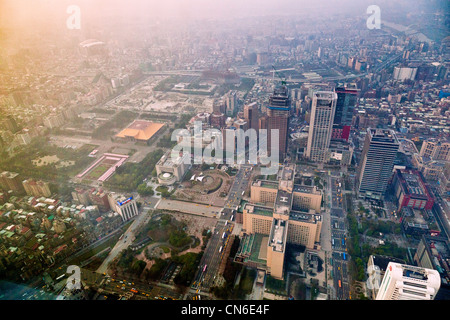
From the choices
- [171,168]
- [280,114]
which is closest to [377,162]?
[280,114]

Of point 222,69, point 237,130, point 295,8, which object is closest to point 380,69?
point 295,8

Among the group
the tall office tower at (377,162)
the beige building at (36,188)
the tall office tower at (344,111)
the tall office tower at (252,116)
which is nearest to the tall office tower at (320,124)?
the tall office tower at (344,111)

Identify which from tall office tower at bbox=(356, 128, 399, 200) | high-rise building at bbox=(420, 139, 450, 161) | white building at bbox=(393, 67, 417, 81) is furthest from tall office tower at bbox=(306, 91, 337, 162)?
white building at bbox=(393, 67, 417, 81)

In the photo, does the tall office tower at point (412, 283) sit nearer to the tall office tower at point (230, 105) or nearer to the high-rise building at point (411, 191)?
the high-rise building at point (411, 191)

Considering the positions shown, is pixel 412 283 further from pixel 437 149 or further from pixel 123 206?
pixel 437 149

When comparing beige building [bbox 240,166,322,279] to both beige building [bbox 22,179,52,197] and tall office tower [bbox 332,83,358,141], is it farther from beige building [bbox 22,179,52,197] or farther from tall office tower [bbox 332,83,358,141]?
beige building [bbox 22,179,52,197]
